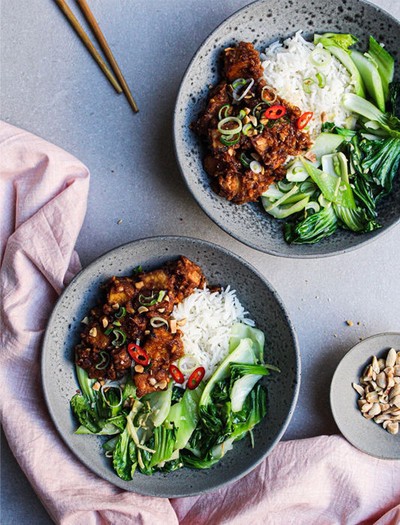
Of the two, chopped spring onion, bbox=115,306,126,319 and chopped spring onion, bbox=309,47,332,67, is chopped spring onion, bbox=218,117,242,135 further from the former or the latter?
chopped spring onion, bbox=115,306,126,319

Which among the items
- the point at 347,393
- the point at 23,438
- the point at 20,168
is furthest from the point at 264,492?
the point at 20,168

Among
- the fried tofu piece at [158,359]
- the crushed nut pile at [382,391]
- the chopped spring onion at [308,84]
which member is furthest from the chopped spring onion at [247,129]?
the crushed nut pile at [382,391]

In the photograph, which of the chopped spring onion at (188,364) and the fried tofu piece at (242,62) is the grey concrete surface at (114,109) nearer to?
the fried tofu piece at (242,62)

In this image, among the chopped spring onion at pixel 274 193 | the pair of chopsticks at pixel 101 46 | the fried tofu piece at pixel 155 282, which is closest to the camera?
the fried tofu piece at pixel 155 282

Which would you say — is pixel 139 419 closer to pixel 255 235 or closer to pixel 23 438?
pixel 23 438

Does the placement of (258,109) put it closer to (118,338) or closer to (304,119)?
(304,119)

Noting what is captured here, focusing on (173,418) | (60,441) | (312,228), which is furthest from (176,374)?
(312,228)
